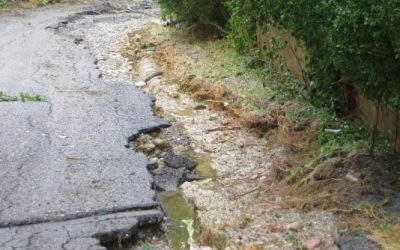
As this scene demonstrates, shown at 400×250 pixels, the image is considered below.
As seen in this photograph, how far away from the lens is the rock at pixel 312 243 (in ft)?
13.3

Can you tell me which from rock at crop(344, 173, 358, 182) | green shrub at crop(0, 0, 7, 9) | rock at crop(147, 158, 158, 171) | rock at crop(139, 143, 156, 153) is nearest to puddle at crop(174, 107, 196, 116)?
rock at crop(139, 143, 156, 153)

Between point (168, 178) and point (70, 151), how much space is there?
1.07 metres

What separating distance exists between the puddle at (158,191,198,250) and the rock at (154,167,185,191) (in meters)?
0.14

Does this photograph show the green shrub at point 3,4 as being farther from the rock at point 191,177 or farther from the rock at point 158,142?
the rock at point 191,177

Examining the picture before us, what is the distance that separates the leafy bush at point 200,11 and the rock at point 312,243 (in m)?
7.66

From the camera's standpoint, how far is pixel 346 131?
19.7ft

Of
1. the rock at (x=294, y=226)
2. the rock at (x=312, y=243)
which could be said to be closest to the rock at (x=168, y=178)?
the rock at (x=294, y=226)

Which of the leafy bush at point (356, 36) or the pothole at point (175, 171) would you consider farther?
the pothole at point (175, 171)

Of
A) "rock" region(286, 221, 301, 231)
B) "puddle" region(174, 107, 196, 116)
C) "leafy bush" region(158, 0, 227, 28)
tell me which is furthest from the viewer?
"leafy bush" region(158, 0, 227, 28)

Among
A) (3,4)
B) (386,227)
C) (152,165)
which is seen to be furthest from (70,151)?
(3,4)

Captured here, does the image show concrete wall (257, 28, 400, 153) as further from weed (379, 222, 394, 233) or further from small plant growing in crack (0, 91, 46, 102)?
small plant growing in crack (0, 91, 46, 102)

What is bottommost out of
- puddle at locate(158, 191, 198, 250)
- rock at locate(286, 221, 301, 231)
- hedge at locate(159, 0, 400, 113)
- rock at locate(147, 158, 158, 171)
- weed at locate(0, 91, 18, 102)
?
weed at locate(0, 91, 18, 102)

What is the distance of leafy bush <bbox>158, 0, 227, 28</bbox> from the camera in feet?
37.6

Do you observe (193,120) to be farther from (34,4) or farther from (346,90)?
(34,4)
